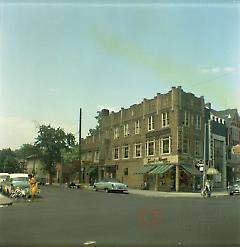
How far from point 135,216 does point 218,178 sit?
17.4m

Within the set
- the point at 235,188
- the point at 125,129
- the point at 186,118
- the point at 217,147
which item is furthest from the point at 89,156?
the point at 235,188

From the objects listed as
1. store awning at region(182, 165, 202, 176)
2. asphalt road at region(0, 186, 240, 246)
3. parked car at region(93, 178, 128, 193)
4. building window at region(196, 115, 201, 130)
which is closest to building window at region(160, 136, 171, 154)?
store awning at region(182, 165, 202, 176)

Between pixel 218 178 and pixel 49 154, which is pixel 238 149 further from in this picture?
pixel 49 154

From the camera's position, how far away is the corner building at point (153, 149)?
22.8 m

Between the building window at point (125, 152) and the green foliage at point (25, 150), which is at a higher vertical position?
the building window at point (125, 152)

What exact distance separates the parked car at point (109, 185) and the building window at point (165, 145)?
3.11 meters

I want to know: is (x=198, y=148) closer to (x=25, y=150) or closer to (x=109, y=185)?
(x=109, y=185)

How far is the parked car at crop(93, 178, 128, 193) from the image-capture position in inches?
990

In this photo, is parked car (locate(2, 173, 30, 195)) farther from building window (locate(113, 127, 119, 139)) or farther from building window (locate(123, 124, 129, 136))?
building window (locate(123, 124, 129, 136))

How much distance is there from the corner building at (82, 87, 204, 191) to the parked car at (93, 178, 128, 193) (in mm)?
376

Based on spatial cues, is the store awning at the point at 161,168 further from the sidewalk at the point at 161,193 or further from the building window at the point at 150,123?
the building window at the point at 150,123

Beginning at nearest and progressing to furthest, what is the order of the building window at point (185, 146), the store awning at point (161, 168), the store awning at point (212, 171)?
the store awning at point (161, 168) < the building window at point (185, 146) < the store awning at point (212, 171)

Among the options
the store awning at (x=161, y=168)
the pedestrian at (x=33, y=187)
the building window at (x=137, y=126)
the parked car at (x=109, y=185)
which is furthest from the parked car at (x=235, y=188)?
the pedestrian at (x=33, y=187)

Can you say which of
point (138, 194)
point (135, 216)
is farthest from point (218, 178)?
point (135, 216)
